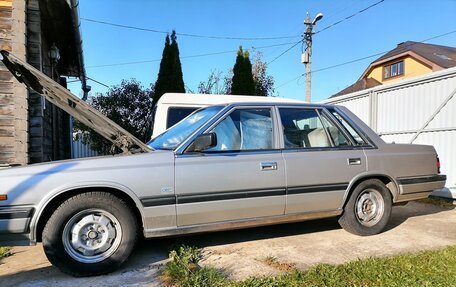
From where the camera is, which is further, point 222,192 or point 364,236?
point 364,236

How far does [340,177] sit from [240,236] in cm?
147

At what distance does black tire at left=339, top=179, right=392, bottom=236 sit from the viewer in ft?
16.0

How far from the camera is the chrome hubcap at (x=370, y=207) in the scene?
16.3 ft

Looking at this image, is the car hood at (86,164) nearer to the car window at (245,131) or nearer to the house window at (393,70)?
the car window at (245,131)

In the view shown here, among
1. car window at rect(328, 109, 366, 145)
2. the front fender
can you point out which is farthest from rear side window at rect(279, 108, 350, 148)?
the front fender

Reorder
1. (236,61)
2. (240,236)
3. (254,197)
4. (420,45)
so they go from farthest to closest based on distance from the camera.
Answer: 1. (420,45)
2. (236,61)
3. (240,236)
4. (254,197)

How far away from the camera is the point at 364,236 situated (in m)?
4.97

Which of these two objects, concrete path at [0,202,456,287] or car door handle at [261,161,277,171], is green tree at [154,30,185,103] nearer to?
concrete path at [0,202,456,287]

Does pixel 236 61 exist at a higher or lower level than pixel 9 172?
higher

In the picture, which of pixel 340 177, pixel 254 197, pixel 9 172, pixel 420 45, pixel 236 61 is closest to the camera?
pixel 9 172

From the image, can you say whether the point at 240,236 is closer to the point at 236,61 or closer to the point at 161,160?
the point at 161,160

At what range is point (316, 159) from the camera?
4578mm

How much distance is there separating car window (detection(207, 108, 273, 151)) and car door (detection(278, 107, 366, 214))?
0.21 meters

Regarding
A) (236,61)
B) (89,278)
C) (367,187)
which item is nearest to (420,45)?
(236,61)
